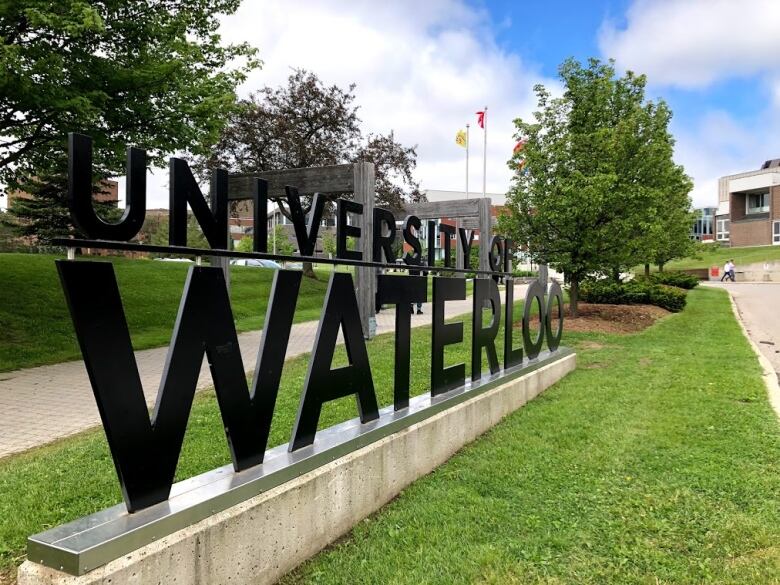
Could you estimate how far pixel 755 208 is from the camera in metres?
72.6

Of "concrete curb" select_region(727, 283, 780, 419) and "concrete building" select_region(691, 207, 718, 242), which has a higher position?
"concrete building" select_region(691, 207, 718, 242)

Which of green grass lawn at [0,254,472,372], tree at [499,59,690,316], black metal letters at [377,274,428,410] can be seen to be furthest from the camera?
tree at [499,59,690,316]

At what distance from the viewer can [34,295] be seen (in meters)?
12.8

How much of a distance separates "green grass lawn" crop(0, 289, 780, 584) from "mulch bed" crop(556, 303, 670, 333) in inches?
245

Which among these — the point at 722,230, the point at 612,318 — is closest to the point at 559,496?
the point at 612,318

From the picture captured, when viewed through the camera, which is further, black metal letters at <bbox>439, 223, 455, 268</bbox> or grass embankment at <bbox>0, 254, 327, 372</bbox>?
grass embankment at <bbox>0, 254, 327, 372</bbox>

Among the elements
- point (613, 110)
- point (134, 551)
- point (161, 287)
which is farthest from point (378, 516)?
point (161, 287)

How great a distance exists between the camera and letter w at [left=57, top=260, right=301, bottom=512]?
221 centimetres

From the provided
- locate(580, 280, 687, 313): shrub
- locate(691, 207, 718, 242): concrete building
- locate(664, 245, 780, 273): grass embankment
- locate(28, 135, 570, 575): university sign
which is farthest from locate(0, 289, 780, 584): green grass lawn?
locate(691, 207, 718, 242): concrete building

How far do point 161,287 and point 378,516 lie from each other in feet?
50.8

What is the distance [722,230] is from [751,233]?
45.3 ft

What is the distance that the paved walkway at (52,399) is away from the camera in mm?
5230

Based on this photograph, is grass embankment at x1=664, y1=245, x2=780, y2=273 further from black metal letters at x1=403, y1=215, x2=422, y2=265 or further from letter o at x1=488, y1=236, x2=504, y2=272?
black metal letters at x1=403, y1=215, x2=422, y2=265

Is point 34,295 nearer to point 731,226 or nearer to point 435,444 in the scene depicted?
point 435,444
